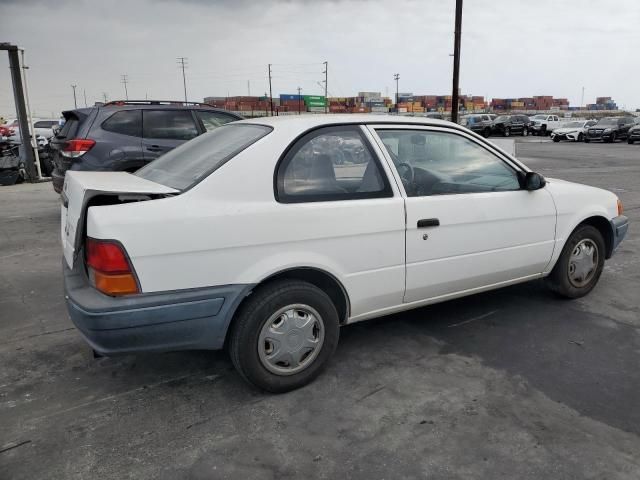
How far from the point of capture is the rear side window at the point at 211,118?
302 inches

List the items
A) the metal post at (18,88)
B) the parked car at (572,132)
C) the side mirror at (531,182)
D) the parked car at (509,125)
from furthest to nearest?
1. the parked car at (509,125)
2. the parked car at (572,132)
3. the metal post at (18,88)
4. the side mirror at (531,182)

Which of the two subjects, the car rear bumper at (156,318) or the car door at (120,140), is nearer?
the car rear bumper at (156,318)

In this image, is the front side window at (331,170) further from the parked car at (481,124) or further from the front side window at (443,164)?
the parked car at (481,124)

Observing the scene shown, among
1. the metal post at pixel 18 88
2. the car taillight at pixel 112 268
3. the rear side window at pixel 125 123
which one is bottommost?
the car taillight at pixel 112 268

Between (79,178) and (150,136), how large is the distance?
433 cm

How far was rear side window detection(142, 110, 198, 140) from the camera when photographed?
723 centimetres

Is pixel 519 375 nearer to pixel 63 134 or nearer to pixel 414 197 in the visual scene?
pixel 414 197

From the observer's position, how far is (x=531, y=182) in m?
3.79

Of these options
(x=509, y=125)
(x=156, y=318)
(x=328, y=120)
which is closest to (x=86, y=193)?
(x=156, y=318)

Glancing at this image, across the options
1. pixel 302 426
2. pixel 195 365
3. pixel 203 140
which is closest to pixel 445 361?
pixel 302 426

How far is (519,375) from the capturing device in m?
3.20

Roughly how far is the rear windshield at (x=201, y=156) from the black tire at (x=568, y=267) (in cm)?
274

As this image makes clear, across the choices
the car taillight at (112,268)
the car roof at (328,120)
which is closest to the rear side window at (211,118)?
the car roof at (328,120)

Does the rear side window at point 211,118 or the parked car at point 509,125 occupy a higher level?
the rear side window at point 211,118
